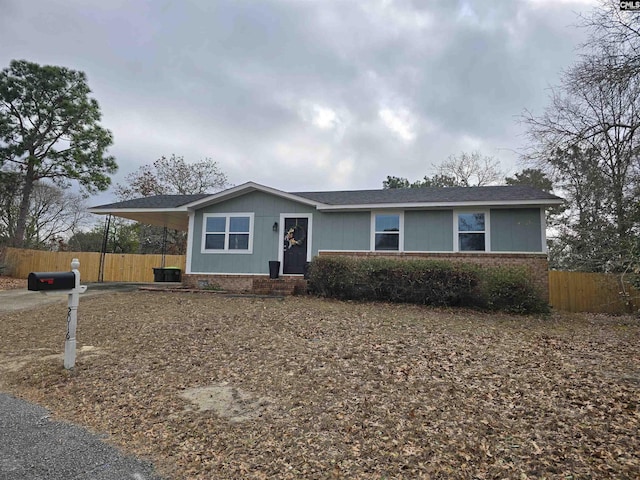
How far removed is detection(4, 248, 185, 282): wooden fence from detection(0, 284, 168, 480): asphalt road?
17346 mm

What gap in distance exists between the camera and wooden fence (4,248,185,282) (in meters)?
19.1

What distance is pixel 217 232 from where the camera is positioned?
13.1m

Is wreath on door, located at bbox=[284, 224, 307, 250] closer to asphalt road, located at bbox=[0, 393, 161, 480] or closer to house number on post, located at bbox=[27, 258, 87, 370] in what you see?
house number on post, located at bbox=[27, 258, 87, 370]

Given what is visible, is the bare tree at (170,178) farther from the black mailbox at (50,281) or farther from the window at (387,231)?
the black mailbox at (50,281)

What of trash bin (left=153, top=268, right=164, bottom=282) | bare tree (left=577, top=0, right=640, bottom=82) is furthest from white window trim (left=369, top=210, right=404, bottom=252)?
trash bin (left=153, top=268, right=164, bottom=282)

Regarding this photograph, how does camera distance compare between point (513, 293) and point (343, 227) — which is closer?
point (513, 293)

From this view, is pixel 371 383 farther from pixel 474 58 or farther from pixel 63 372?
pixel 474 58

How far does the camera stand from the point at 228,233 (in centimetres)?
1295

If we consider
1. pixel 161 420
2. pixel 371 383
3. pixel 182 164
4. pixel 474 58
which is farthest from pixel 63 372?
pixel 182 164

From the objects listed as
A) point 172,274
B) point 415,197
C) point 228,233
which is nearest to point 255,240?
point 228,233

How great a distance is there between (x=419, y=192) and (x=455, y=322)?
6227mm

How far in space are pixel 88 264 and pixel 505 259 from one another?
2012 cm

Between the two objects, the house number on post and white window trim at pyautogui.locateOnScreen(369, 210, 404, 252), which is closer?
the house number on post

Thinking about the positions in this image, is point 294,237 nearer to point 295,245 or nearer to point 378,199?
point 295,245
